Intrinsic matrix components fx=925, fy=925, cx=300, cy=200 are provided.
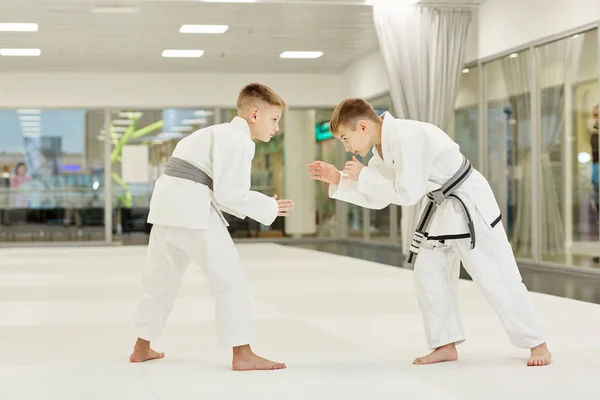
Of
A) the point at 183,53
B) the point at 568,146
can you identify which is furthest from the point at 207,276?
the point at 183,53

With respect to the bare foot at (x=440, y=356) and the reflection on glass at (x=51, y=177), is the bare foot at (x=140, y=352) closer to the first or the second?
the bare foot at (x=440, y=356)

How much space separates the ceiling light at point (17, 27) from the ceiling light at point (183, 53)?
333cm

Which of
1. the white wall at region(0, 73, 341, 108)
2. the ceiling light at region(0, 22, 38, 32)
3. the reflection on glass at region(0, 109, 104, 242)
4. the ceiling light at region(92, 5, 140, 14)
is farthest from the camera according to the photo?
the reflection on glass at region(0, 109, 104, 242)

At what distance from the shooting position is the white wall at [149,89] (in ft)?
71.6

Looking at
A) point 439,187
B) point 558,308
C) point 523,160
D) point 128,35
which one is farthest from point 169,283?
point 128,35

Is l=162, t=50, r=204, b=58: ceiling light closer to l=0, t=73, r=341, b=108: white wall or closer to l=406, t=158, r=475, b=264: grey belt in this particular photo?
l=0, t=73, r=341, b=108: white wall

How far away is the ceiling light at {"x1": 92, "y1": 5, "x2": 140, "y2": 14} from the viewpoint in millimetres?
14875

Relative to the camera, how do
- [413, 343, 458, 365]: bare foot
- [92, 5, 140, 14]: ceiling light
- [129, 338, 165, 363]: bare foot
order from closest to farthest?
[413, 343, 458, 365]: bare foot, [129, 338, 165, 363]: bare foot, [92, 5, 140, 14]: ceiling light

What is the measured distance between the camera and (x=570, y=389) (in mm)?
4207

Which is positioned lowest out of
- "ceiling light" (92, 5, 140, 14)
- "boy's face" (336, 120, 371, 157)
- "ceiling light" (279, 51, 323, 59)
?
"boy's face" (336, 120, 371, 157)

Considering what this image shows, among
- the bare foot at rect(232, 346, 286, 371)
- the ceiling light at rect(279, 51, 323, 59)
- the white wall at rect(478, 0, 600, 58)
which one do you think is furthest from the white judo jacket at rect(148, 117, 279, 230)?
the ceiling light at rect(279, 51, 323, 59)

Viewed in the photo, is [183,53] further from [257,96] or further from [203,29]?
[257,96]

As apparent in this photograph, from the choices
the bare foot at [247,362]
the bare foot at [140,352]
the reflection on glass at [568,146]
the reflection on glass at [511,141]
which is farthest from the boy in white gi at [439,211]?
the reflection on glass at [511,141]

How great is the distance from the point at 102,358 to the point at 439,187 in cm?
214
